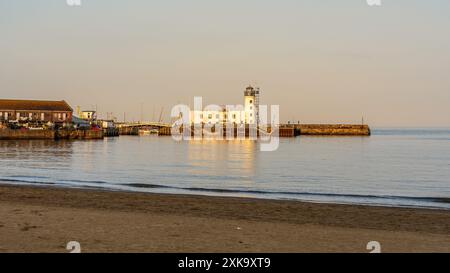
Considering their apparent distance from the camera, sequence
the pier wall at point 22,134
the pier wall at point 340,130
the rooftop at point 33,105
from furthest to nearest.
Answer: the pier wall at point 340,130 < the rooftop at point 33,105 < the pier wall at point 22,134

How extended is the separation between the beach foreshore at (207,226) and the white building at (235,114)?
14095 cm

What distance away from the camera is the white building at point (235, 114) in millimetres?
160375

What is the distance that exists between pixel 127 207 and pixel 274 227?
19.8 feet

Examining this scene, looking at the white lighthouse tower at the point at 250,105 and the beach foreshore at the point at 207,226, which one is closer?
the beach foreshore at the point at 207,226

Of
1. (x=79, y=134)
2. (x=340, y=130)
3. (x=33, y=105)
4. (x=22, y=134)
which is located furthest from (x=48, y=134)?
(x=340, y=130)

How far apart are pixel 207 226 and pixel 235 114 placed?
6085 inches

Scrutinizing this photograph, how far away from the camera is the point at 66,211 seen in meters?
15.3

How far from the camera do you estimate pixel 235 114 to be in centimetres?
16725

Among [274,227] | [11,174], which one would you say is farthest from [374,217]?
[11,174]

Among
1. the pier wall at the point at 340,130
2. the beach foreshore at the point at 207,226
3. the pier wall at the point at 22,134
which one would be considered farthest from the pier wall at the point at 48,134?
the beach foreshore at the point at 207,226

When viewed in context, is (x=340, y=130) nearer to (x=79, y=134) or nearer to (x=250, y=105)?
(x=250, y=105)

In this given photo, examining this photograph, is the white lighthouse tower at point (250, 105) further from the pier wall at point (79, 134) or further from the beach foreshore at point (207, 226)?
the beach foreshore at point (207, 226)
